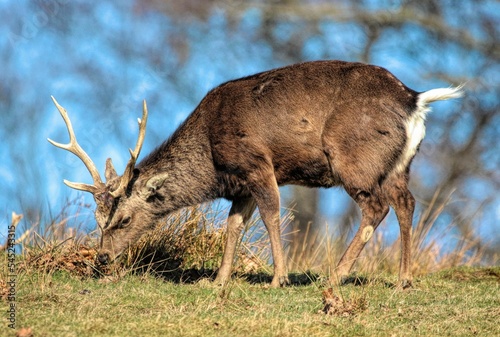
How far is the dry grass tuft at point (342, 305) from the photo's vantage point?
21.3 ft

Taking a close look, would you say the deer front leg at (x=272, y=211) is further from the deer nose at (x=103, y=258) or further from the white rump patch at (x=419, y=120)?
the deer nose at (x=103, y=258)

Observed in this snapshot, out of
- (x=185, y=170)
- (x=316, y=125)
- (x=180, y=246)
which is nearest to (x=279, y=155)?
(x=316, y=125)

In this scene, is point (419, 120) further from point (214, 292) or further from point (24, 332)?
point (24, 332)

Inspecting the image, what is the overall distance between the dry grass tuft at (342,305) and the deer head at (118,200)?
2594 millimetres

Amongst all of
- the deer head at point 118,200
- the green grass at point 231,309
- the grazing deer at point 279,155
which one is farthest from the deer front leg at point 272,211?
the deer head at point 118,200

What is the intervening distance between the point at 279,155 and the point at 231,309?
2.05m

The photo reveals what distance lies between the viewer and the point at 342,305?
653cm

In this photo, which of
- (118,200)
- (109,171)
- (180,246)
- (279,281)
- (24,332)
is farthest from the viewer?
(180,246)

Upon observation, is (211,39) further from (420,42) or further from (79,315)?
(79,315)

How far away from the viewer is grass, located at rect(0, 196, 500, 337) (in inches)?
238

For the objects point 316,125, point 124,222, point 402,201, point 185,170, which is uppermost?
point 316,125

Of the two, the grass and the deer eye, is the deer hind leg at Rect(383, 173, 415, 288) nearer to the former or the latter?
the grass

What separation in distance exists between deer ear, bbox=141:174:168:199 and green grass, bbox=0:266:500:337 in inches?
36.4

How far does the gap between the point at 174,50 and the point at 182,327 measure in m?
16.0
